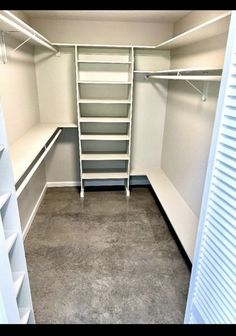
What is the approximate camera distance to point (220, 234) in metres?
1.10

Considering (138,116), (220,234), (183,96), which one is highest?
(183,96)

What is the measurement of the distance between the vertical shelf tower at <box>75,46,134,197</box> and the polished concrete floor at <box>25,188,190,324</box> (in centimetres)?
61

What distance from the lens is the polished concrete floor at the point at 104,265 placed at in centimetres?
173

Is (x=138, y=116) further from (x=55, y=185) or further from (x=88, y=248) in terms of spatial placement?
(x=88, y=248)

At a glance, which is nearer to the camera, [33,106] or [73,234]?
[73,234]

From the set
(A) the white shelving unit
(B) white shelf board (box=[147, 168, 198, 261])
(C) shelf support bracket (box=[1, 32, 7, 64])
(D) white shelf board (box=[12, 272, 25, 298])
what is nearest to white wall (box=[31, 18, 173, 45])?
(C) shelf support bracket (box=[1, 32, 7, 64])

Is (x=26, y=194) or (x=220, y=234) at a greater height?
(x=220, y=234)

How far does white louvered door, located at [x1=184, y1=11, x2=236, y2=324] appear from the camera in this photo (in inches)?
39.0

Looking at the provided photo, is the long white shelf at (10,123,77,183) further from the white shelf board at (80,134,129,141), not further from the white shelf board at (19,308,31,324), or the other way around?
the white shelf board at (19,308,31,324)

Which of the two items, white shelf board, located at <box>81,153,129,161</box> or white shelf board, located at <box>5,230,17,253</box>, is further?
white shelf board, located at <box>81,153,129,161</box>

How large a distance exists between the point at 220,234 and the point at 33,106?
106 inches

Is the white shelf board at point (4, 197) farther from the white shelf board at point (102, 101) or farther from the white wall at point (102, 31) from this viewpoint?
the white wall at point (102, 31)

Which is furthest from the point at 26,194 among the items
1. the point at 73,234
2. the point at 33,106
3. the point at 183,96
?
the point at 183,96

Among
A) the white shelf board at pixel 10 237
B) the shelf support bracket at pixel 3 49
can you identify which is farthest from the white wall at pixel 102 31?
the white shelf board at pixel 10 237
